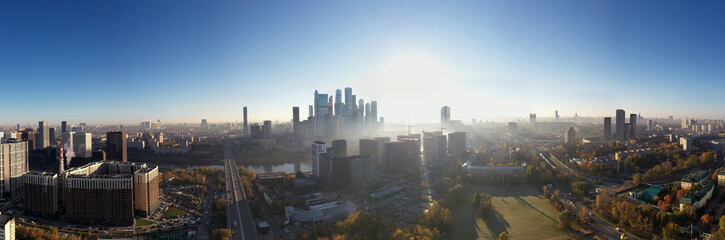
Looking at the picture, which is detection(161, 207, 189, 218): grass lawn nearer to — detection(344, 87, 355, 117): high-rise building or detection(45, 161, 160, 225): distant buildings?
detection(45, 161, 160, 225): distant buildings

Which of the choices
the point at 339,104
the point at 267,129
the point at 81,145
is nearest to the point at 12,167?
the point at 81,145

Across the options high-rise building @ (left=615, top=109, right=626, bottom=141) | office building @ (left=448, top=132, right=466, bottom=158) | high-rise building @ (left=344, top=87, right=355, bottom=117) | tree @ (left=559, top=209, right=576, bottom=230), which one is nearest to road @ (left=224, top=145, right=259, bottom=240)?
tree @ (left=559, top=209, right=576, bottom=230)

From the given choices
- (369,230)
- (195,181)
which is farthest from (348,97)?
(369,230)

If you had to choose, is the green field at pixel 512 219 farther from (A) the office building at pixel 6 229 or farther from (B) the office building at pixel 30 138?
(B) the office building at pixel 30 138

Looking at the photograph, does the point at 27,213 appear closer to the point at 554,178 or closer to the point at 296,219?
the point at 296,219


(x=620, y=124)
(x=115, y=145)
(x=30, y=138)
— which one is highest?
(x=620, y=124)

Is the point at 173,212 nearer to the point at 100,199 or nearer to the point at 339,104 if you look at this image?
the point at 100,199

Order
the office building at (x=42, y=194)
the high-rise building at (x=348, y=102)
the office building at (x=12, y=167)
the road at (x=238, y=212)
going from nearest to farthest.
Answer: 1. the road at (x=238, y=212)
2. the office building at (x=42, y=194)
3. the office building at (x=12, y=167)
4. the high-rise building at (x=348, y=102)

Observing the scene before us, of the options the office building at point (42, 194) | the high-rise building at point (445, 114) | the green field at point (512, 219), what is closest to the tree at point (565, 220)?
the green field at point (512, 219)
